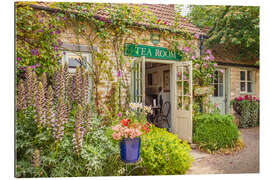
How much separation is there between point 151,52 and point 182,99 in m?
1.31

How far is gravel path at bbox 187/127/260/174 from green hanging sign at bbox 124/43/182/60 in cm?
217

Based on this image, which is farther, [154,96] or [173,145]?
[154,96]

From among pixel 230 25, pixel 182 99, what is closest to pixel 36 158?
pixel 182 99

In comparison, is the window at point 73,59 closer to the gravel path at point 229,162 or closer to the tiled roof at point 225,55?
the gravel path at point 229,162

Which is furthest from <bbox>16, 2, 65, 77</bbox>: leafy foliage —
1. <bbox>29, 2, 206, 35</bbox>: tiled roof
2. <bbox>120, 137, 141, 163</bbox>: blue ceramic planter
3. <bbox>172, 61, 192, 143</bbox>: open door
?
<bbox>172, 61, 192, 143</bbox>: open door

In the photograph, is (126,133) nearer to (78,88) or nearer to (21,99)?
(78,88)

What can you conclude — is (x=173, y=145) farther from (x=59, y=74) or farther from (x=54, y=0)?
(x=54, y=0)

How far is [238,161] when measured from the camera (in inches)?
146

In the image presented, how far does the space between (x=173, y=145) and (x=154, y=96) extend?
12.9ft

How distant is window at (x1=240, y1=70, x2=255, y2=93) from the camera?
6.42 metres

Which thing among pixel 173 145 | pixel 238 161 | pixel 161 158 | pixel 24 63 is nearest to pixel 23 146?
pixel 24 63

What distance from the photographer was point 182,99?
4828 millimetres

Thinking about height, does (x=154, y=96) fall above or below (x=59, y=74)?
below

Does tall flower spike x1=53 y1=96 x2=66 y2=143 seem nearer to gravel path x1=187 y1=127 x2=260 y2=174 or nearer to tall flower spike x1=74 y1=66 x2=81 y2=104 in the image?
tall flower spike x1=74 y1=66 x2=81 y2=104
